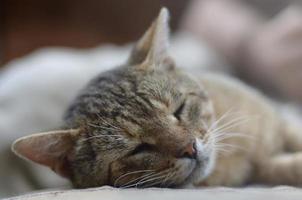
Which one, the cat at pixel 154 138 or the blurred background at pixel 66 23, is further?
the blurred background at pixel 66 23

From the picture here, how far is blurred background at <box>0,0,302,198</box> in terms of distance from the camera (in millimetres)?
1618

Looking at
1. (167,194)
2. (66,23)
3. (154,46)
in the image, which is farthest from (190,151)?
(66,23)

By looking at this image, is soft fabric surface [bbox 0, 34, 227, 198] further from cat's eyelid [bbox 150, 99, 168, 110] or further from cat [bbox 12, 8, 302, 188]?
cat's eyelid [bbox 150, 99, 168, 110]

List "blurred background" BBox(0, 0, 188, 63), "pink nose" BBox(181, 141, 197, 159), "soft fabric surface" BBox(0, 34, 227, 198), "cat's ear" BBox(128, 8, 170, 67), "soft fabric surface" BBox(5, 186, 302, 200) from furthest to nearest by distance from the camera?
"blurred background" BBox(0, 0, 188, 63) → "soft fabric surface" BBox(0, 34, 227, 198) → "cat's ear" BBox(128, 8, 170, 67) → "pink nose" BBox(181, 141, 197, 159) → "soft fabric surface" BBox(5, 186, 302, 200)

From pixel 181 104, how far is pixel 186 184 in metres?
0.19

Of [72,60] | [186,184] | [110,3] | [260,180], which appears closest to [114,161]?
Result: [186,184]

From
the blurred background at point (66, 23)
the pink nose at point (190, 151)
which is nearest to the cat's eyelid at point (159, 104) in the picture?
the pink nose at point (190, 151)

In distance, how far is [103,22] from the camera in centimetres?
321

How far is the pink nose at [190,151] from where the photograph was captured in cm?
111

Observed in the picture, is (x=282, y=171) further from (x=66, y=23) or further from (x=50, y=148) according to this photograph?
(x=66, y=23)

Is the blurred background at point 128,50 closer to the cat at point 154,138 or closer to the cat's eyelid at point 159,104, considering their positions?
the cat at point 154,138

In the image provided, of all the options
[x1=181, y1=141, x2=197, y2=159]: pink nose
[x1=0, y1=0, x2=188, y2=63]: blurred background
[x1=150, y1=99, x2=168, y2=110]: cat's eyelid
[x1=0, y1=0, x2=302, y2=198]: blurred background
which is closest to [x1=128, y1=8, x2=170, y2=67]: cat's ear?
[x1=150, y1=99, x2=168, y2=110]: cat's eyelid

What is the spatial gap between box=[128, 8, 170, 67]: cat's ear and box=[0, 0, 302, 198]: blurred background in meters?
0.37

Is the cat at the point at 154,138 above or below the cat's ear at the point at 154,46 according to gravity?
below
